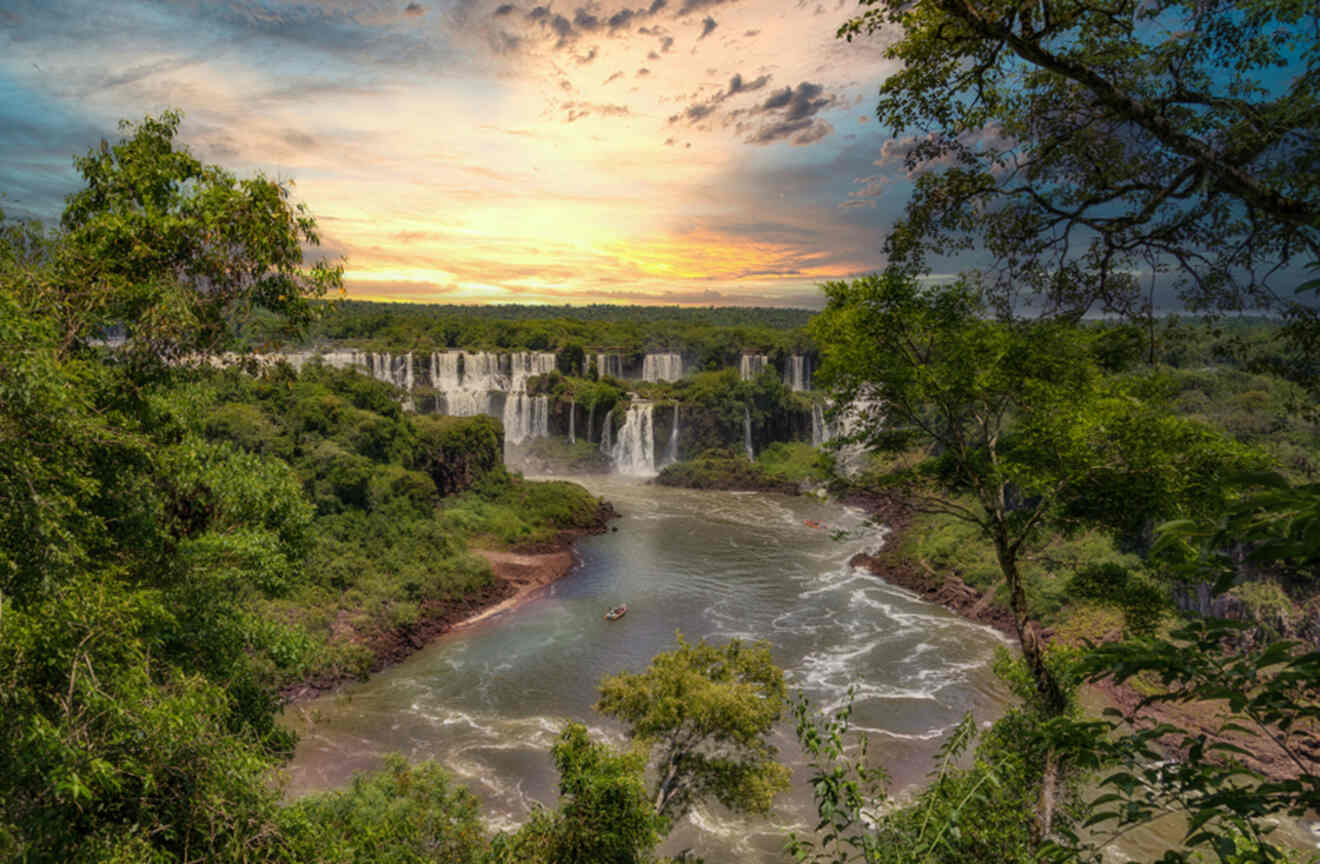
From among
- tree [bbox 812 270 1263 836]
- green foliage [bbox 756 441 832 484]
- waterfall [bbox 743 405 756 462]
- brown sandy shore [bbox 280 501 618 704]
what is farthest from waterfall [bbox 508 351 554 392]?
tree [bbox 812 270 1263 836]

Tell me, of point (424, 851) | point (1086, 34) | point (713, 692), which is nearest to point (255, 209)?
point (1086, 34)

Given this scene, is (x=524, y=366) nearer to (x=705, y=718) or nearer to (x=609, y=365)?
(x=609, y=365)

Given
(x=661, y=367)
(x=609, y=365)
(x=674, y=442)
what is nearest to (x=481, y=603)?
(x=674, y=442)

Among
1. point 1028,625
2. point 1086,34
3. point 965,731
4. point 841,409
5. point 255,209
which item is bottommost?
point 1028,625

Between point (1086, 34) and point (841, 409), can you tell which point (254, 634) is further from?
point (1086, 34)

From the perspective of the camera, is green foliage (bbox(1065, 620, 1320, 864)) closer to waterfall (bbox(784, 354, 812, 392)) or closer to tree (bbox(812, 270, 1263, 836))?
tree (bbox(812, 270, 1263, 836))
